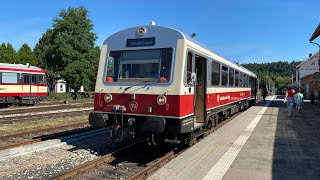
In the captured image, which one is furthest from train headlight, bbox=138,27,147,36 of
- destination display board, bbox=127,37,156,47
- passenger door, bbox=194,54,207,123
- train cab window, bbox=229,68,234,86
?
train cab window, bbox=229,68,234,86

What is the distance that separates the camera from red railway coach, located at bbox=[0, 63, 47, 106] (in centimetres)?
2553

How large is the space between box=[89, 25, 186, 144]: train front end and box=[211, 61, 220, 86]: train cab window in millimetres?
3142

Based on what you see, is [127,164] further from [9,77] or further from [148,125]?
[9,77]

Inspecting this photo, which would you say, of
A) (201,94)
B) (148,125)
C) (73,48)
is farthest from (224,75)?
(73,48)

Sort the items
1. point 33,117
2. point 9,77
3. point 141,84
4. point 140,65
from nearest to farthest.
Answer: point 141,84
point 140,65
point 33,117
point 9,77

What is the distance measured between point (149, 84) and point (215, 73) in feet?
13.1

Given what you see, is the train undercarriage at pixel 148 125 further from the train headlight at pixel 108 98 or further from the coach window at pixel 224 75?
the coach window at pixel 224 75

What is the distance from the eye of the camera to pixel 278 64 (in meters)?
158

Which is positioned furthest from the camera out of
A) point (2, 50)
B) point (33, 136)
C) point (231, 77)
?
point (2, 50)

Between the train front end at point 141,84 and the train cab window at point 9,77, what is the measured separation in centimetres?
1895

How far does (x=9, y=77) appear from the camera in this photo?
2580 cm

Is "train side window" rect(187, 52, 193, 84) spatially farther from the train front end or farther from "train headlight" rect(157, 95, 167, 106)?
"train headlight" rect(157, 95, 167, 106)

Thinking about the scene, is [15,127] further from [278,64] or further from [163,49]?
[278,64]

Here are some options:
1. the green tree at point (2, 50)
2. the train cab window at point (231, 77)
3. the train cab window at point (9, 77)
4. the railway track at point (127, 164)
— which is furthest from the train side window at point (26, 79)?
the green tree at point (2, 50)
